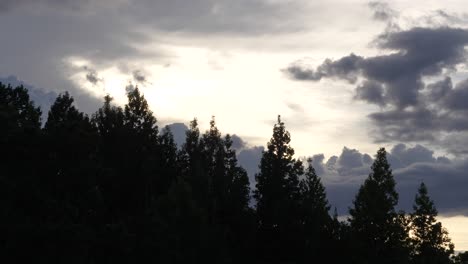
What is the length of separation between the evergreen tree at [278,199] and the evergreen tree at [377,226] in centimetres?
610

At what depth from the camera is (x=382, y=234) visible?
72438 millimetres

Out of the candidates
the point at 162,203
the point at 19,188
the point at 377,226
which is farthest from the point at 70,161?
the point at 377,226

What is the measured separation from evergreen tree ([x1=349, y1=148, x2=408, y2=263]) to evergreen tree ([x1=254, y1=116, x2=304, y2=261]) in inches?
240

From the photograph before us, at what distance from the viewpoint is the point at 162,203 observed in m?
68.5

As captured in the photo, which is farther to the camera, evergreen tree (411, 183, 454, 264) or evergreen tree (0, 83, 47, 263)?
evergreen tree (411, 183, 454, 264)

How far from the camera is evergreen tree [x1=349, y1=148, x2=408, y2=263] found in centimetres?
7162

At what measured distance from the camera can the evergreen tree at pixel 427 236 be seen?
82562mm

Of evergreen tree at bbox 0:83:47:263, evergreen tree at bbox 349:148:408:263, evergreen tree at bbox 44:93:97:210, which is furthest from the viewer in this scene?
evergreen tree at bbox 349:148:408:263

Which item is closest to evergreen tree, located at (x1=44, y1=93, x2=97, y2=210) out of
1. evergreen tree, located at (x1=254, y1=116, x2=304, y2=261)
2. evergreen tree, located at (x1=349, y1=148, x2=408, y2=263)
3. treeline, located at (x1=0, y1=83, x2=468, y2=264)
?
treeline, located at (x1=0, y1=83, x2=468, y2=264)

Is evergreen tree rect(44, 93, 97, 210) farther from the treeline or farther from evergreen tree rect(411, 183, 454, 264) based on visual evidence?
evergreen tree rect(411, 183, 454, 264)

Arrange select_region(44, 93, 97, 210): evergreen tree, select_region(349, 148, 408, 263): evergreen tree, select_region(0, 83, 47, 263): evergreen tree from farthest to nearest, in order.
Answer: select_region(349, 148, 408, 263): evergreen tree < select_region(44, 93, 97, 210): evergreen tree < select_region(0, 83, 47, 263): evergreen tree

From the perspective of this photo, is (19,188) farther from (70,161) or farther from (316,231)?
(316,231)

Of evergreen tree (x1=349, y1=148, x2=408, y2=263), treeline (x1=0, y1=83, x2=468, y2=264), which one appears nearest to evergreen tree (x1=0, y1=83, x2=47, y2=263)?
treeline (x1=0, y1=83, x2=468, y2=264)

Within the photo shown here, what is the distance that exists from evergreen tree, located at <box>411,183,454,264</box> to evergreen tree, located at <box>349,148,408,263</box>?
9088mm
